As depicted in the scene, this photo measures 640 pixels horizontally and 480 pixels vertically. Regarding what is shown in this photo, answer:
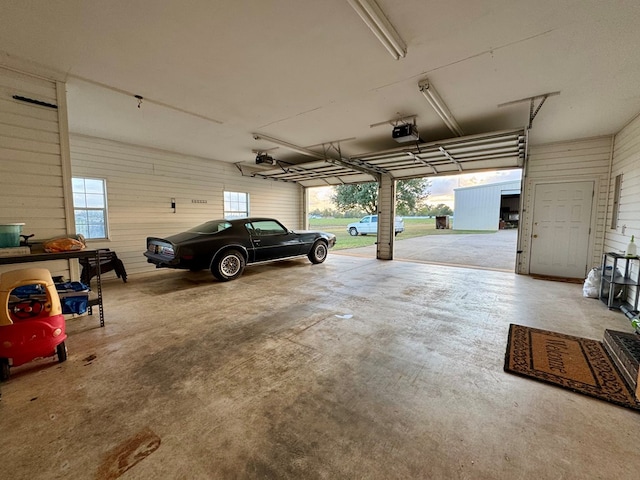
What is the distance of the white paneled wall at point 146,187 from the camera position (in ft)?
17.9

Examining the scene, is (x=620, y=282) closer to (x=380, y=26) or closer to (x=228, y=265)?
(x=380, y=26)

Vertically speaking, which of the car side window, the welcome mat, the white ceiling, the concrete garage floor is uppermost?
the white ceiling

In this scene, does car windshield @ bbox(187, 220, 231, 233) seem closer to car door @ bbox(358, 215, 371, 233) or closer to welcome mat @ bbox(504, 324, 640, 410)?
welcome mat @ bbox(504, 324, 640, 410)

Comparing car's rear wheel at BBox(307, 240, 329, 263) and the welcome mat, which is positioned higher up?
car's rear wheel at BBox(307, 240, 329, 263)

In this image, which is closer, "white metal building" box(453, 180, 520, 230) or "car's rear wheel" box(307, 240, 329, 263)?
"car's rear wheel" box(307, 240, 329, 263)

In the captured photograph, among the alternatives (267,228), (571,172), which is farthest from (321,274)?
(571,172)

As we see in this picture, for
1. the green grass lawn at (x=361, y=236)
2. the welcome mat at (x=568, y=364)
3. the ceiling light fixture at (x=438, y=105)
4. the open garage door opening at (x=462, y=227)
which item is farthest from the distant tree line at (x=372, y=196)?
the welcome mat at (x=568, y=364)

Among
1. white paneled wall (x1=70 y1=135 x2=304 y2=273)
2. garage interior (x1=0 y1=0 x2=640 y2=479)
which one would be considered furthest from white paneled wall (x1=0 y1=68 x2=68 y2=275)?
white paneled wall (x1=70 y1=135 x2=304 y2=273)

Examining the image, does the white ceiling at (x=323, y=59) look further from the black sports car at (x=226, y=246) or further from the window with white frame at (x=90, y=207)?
the black sports car at (x=226, y=246)

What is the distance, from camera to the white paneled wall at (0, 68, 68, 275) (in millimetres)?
2889

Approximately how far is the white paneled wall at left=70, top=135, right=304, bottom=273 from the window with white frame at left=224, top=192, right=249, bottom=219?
21 cm

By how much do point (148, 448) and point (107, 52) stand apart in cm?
351

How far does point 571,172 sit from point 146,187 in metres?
9.28

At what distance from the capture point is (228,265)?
Result: 5.39 metres
